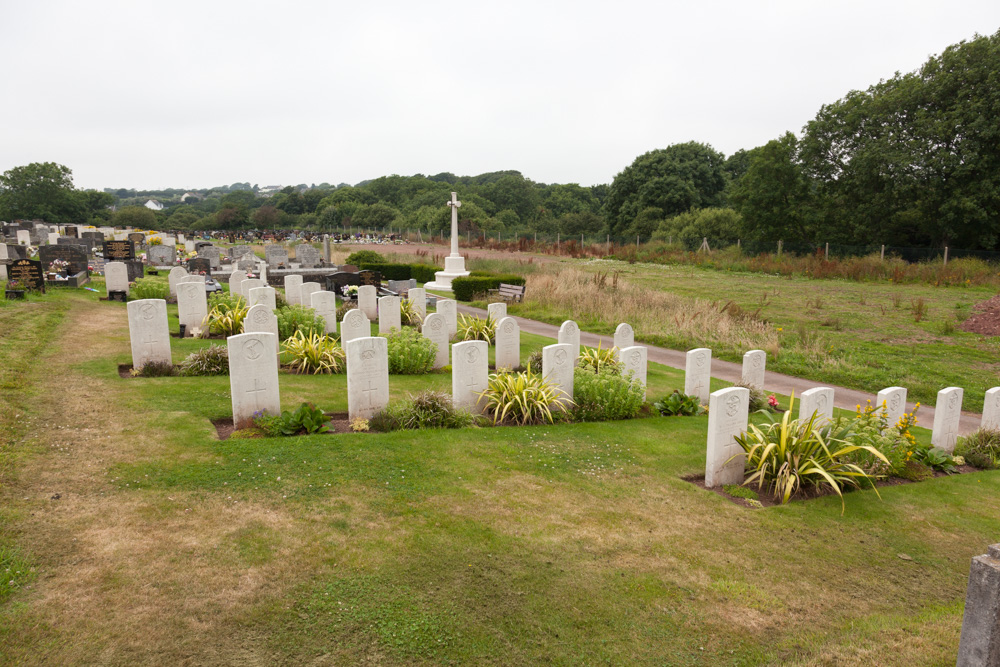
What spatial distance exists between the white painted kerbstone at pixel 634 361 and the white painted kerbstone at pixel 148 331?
23.8 ft

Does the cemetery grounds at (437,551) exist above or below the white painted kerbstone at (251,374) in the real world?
below

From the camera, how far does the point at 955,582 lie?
16.4 feet

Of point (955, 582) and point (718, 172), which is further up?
point (718, 172)

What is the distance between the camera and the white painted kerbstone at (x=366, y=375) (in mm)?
7902

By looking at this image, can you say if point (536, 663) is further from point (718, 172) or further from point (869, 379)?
point (718, 172)

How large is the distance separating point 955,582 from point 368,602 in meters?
4.75

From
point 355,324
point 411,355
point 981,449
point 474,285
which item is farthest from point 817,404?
point 474,285

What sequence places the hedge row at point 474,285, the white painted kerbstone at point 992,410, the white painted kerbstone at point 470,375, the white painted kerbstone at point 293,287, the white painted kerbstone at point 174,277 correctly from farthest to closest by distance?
1. the hedge row at point 474,285
2. the white painted kerbstone at point 174,277
3. the white painted kerbstone at point 293,287
4. the white painted kerbstone at point 470,375
5. the white painted kerbstone at point 992,410

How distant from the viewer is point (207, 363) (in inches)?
399

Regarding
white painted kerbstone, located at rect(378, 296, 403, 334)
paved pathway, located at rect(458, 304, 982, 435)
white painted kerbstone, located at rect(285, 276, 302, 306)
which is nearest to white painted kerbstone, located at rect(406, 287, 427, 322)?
white painted kerbstone, located at rect(378, 296, 403, 334)

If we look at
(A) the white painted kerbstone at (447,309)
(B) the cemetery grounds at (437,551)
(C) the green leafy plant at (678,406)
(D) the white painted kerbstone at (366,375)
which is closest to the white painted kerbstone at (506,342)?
(A) the white painted kerbstone at (447,309)

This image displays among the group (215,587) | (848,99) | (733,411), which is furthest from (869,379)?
(848,99)

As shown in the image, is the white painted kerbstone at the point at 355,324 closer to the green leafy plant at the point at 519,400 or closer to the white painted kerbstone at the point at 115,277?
the green leafy plant at the point at 519,400

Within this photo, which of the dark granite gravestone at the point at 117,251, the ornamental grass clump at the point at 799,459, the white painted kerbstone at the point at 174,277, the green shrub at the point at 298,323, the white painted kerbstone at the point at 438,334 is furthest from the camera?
the dark granite gravestone at the point at 117,251
